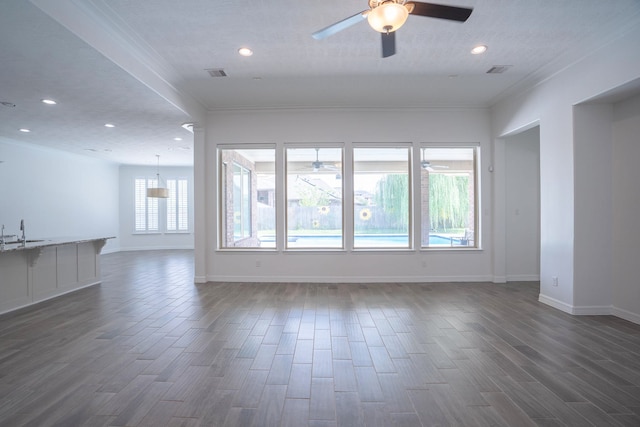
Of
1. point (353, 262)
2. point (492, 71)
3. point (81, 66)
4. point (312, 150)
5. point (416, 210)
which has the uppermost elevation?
point (492, 71)

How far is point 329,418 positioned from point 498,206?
5100 millimetres

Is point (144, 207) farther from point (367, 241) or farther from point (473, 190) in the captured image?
point (473, 190)

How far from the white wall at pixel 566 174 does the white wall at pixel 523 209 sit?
4.28 ft

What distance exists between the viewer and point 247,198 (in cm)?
639

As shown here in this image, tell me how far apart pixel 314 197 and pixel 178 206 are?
23.9 feet

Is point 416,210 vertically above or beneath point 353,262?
above

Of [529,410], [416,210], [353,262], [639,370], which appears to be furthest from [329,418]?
[416,210]

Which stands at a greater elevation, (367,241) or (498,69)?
(498,69)

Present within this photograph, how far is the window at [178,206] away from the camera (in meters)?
11.2

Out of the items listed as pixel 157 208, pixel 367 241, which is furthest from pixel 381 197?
pixel 157 208

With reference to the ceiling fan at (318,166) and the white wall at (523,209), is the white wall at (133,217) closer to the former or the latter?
the ceiling fan at (318,166)

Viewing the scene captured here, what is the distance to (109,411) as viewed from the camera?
6.84 ft

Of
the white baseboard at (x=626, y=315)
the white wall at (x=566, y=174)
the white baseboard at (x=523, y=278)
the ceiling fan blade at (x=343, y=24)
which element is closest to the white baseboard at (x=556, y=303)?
the white wall at (x=566, y=174)

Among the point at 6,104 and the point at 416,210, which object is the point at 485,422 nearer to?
the point at 416,210
